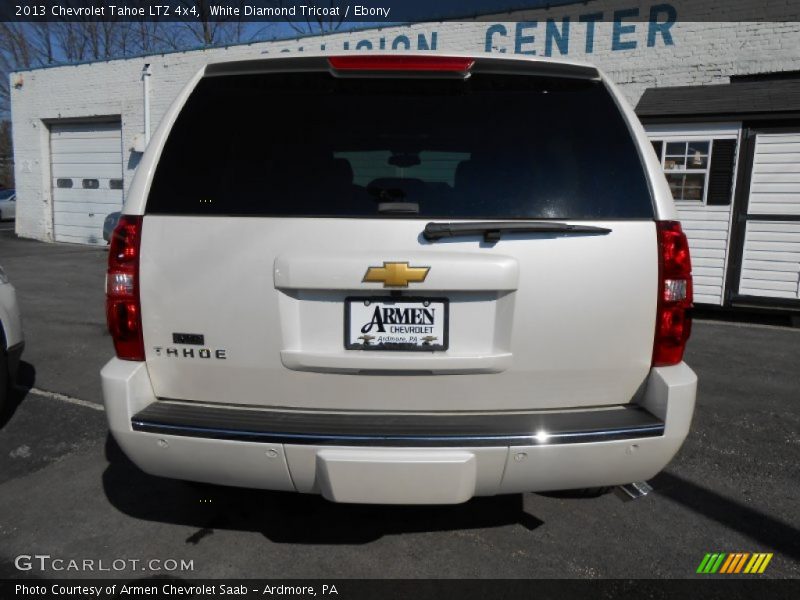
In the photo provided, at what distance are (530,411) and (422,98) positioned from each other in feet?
4.06

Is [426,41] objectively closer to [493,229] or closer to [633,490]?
[493,229]

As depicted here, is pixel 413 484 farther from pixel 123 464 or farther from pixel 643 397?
pixel 123 464

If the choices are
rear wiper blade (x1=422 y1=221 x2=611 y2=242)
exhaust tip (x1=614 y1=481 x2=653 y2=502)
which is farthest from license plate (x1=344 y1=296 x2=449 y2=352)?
exhaust tip (x1=614 y1=481 x2=653 y2=502)

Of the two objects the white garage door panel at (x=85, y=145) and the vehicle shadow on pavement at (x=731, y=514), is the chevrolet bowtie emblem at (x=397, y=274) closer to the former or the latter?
the vehicle shadow on pavement at (x=731, y=514)

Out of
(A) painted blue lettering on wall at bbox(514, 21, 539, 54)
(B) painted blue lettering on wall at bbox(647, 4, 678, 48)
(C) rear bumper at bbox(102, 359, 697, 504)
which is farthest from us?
(A) painted blue lettering on wall at bbox(514, 21, 539, 54)

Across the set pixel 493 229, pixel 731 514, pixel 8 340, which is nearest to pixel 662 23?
pixel 731 514

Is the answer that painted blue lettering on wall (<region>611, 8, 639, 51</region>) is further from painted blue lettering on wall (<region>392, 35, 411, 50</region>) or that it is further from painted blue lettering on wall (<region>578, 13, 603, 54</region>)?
painted blue lettering on wall (<region>392, 35, 411, 50</region>)

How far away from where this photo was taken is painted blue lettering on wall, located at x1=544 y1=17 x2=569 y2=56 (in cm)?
941

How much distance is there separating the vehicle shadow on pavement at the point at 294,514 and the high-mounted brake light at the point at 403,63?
1.95 meters

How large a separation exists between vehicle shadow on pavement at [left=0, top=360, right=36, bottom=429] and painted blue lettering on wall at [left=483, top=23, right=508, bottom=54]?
8267mm

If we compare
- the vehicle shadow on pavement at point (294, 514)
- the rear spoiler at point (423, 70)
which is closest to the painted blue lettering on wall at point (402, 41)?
the rear spoiler at point (423, 70)

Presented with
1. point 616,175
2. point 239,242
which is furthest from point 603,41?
point 239,242

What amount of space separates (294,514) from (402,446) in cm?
116

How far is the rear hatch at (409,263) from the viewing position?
2068 mm
